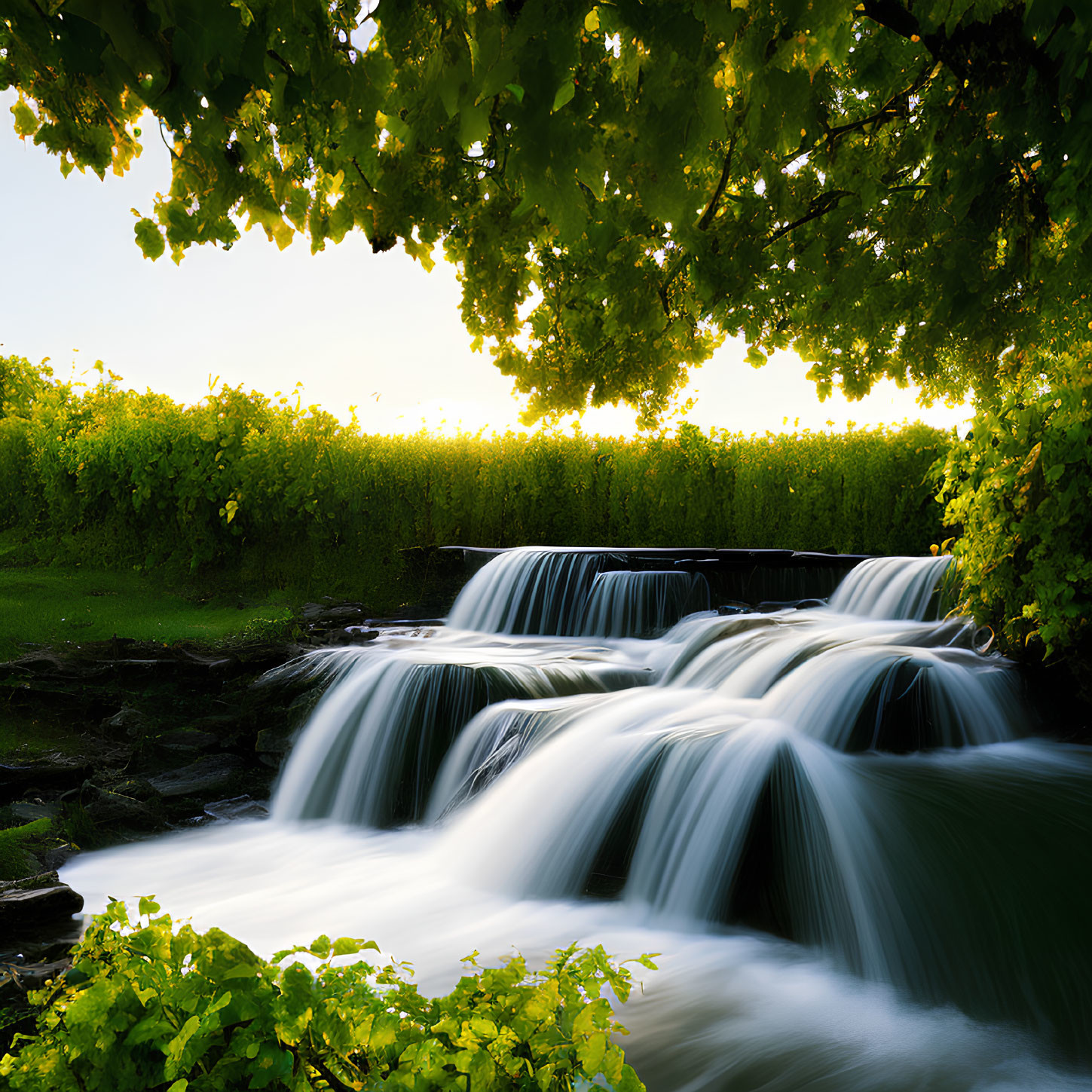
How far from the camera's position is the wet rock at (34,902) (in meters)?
3.56

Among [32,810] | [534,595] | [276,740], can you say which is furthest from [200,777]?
[534,595]

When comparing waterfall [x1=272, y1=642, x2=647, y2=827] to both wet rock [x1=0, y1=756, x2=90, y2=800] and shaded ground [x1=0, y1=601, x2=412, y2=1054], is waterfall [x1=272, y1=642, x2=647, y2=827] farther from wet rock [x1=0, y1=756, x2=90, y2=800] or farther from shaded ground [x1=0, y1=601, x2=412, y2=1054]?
wet rock [x1=0, y1=756, x2=90, y2=800]

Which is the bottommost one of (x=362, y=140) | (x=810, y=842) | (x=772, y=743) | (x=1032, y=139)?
(x=810, y=842)

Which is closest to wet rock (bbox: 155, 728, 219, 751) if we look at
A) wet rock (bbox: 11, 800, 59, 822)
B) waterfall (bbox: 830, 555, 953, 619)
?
wet rock (bbox: 11, 800, 59, 822)

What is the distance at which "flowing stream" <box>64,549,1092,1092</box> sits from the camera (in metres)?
3.27

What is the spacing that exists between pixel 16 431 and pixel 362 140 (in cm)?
1626

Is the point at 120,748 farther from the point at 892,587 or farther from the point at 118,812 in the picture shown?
the point at 892,587

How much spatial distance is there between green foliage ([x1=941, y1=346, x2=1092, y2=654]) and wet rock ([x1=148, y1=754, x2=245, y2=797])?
6.63 m

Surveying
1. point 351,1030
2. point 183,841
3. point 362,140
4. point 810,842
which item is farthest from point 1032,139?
point 183,841

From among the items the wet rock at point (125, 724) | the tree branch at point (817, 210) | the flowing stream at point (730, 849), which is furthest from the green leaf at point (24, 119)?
the wet rock at point (125, 724)

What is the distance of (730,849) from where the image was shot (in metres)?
4.44

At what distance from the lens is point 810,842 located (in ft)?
14.1

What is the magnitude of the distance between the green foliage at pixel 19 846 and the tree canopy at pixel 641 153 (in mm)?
3600

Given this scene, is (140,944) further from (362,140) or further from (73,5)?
(362,140)
